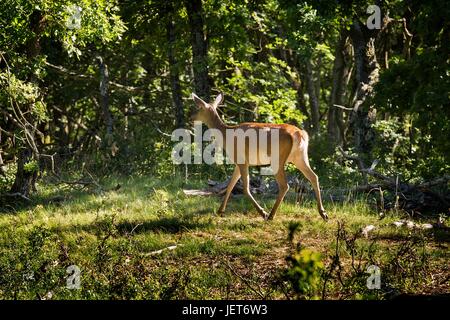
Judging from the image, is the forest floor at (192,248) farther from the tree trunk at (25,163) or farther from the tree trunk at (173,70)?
the tree trunk at (173,70)

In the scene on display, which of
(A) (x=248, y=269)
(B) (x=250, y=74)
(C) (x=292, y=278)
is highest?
(B) (x=250, y=74)

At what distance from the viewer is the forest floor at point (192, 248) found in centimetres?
702

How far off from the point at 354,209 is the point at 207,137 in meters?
6.22

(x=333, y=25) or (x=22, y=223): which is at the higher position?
(x=333, y=25)

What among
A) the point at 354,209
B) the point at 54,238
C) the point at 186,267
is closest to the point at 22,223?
the point at 54,238

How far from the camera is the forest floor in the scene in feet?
23.0

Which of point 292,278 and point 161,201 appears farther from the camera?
point 161,201

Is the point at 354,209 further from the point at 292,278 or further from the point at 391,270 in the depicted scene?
the point at 292,278

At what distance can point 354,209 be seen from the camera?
11.0 metres

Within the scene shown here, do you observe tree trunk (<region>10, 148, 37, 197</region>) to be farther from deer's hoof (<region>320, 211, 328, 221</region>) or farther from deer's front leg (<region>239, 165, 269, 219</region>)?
deer's hoof (<region>320, 211, 328, 221</region>)

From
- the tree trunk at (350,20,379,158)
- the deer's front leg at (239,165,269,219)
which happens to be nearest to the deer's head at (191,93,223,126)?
the deer's front leg at (239,165,269,219)

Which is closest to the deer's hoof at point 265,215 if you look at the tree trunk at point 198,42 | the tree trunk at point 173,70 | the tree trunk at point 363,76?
the tree trunk at point 198,42
